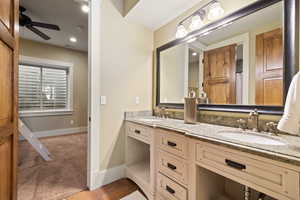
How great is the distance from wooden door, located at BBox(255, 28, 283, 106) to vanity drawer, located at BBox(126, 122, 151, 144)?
3.59ft

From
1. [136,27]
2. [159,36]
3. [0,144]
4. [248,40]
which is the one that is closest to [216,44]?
[248,40]

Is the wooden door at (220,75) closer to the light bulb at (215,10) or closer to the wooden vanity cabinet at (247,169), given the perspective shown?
the light bulb at (215,10)

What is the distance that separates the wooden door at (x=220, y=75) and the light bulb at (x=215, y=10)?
342mm

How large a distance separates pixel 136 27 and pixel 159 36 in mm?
397

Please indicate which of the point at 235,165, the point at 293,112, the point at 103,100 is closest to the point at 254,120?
the point at 293,112

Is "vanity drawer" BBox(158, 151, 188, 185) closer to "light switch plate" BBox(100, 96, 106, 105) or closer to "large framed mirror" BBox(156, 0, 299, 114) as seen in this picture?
"large framed mirror" BBox(156, 0, 299, 114)

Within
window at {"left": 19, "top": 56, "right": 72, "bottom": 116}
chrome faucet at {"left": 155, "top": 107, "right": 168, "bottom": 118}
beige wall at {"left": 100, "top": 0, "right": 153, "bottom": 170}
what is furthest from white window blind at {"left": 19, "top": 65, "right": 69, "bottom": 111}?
chrome faucet at {"left": 155, "top": 107, "right": 168, "bottom": 118}

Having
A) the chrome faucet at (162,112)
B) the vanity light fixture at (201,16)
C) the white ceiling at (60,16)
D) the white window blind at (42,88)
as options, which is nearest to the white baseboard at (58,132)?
the white window blind at (42,88)

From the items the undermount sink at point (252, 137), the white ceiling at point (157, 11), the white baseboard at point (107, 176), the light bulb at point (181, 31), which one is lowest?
the white baseboard at point (107, 176)

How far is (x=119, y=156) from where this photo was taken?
205 cm

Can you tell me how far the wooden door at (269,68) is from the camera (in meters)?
1.08

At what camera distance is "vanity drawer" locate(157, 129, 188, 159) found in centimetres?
117

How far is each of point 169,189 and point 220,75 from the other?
1248mm

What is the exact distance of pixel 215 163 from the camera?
927mm
